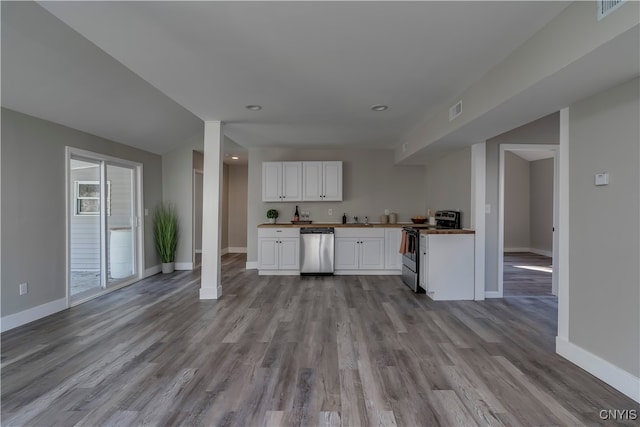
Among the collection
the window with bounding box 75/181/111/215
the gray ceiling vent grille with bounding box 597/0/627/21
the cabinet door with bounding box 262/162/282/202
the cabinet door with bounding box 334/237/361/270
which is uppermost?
the gray ceiling vent grille with bounding box 597/0/627/21

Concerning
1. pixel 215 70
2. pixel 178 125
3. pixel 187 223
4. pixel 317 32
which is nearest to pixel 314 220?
pixel 187 223

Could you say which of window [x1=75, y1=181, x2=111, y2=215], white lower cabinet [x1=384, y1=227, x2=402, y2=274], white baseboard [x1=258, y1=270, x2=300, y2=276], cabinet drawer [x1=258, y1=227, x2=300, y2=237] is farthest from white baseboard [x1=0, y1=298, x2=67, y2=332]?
white lower cabinet [x1=384, y1=227, x2=402, y2=274]

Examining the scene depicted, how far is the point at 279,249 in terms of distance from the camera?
5.52m

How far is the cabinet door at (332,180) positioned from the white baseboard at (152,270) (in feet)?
11.4

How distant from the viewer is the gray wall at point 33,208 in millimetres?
3074

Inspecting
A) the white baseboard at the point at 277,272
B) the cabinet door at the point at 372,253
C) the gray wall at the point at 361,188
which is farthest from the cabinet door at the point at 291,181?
the cabinet door at the point at 372,253

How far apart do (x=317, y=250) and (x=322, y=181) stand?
139 cm

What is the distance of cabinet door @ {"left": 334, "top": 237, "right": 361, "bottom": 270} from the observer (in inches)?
217

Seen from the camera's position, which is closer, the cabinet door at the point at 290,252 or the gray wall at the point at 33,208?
the gray wall at the point at 33,208

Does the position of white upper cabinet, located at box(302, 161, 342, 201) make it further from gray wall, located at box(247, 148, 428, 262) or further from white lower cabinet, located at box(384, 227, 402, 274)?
white lower cabinet, located at box(384, 227, 402, 274)

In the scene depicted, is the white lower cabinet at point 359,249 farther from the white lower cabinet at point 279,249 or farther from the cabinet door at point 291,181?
the cabinet door at point 291,181

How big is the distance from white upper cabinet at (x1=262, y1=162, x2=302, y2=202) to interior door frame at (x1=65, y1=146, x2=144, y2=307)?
221 centimetres

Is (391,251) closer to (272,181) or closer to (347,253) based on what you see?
(347,253)

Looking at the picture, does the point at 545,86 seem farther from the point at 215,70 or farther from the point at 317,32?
the point at 215,70
